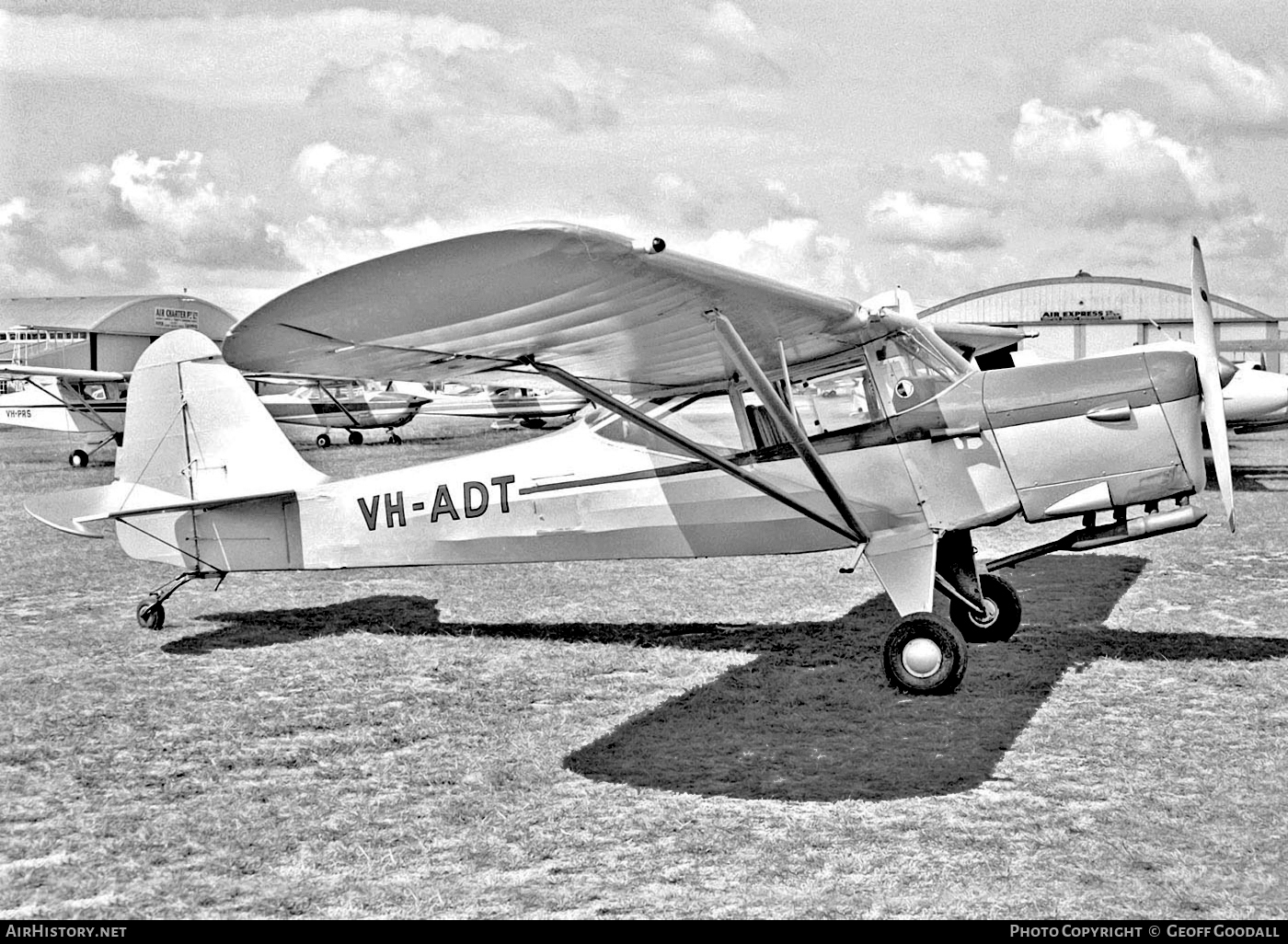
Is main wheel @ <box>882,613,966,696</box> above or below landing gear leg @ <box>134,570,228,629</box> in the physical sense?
below

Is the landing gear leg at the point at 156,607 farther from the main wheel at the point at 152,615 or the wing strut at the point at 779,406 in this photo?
the wing strut at the point at 779,406

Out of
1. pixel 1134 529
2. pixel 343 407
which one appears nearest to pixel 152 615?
pixel 1134 529

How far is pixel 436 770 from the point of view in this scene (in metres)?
4.69

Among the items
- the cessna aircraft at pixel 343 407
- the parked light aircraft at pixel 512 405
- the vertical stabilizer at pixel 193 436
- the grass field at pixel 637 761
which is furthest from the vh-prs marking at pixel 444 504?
the parked light aircraft at pixel 512 405

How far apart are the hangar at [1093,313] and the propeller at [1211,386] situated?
3820 centimetres

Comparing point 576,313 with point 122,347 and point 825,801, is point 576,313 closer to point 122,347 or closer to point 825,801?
point 825,801

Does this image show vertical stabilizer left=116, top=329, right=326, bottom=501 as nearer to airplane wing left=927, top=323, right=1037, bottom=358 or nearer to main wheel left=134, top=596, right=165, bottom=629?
main wheel left=134, top=596, right=165, bottom=629

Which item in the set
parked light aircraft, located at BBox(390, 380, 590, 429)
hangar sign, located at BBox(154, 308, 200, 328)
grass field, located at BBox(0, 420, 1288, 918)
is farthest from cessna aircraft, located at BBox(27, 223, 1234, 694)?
hangar sign, located at BBox(154, 308, 200, 328)

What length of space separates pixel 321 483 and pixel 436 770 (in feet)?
10.9

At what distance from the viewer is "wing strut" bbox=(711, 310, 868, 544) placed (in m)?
5.24

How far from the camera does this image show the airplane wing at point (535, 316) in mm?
3773

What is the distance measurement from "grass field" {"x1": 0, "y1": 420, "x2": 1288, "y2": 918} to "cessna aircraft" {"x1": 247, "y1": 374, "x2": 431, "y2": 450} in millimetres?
24913
